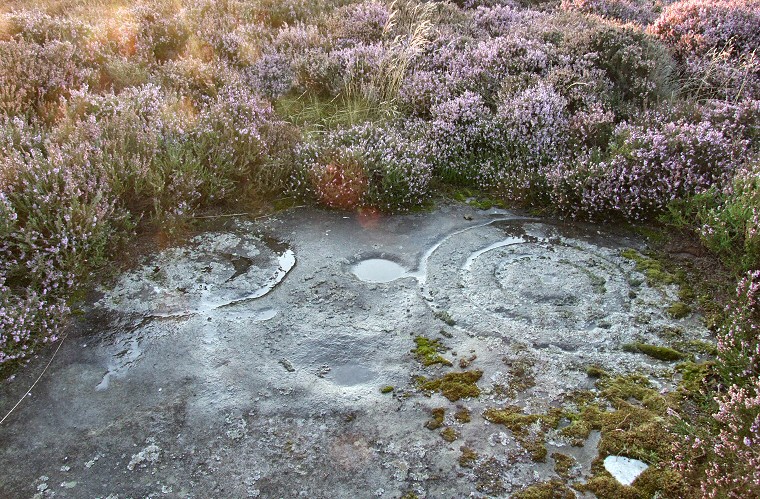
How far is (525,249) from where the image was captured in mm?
4852

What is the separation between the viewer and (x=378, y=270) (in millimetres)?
4555

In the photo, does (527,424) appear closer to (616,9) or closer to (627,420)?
(627,420)

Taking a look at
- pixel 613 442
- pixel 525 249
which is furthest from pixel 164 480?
pixel 525 249

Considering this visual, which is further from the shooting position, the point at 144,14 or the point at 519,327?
the point at 144,14

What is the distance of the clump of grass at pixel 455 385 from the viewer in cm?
327

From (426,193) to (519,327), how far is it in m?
2.26

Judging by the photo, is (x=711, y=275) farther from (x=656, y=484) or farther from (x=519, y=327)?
(x=656, y=484)

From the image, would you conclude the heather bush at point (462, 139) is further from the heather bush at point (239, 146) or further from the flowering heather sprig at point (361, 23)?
the flowering heather sprig at point (361, 23)

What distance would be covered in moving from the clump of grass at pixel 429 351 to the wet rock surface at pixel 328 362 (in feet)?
0.09

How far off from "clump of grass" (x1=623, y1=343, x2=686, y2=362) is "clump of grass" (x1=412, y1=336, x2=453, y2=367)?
1171mm

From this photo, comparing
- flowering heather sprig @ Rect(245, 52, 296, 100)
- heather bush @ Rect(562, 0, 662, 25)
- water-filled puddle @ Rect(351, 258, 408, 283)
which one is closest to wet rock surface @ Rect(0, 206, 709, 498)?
water-filled puddle @ Rect(351, 258, 408, 283)

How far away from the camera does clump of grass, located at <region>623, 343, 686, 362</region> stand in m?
3.56

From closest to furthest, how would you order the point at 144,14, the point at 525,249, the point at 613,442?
the point at 613,442 < the point at 525,249 < the point at 144,14

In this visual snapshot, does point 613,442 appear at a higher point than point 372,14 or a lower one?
lower
